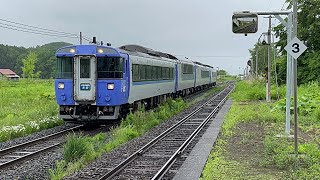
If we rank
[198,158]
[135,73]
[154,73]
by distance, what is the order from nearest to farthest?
[198,158], [135,73], [154,73]

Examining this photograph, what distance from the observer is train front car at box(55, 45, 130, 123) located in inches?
651

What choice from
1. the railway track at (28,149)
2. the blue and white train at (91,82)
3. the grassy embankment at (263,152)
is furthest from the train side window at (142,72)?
the railway track at (28,149)

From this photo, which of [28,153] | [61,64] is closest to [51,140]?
[28,153]

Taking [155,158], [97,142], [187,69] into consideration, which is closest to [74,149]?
[155,158]

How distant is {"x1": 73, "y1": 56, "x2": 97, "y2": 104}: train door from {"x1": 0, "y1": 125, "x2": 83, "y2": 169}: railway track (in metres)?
1.79

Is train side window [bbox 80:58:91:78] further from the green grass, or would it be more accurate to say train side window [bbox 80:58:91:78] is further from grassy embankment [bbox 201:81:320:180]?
the green grass

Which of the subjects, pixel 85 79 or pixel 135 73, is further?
pixel 135 73

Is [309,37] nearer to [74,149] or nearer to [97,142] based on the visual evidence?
[97,142]

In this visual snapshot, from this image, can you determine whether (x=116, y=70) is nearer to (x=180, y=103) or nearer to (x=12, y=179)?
(x=12, y=179)

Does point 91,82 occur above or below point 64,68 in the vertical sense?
below

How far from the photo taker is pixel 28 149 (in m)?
12.8

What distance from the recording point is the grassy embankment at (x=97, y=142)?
9850mm

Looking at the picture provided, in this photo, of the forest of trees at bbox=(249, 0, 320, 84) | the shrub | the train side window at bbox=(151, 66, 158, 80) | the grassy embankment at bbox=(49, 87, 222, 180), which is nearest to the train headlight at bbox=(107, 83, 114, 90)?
the grassy embankment at bbox=(49, 87, 222, 180)

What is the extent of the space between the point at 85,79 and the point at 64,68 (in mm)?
921
